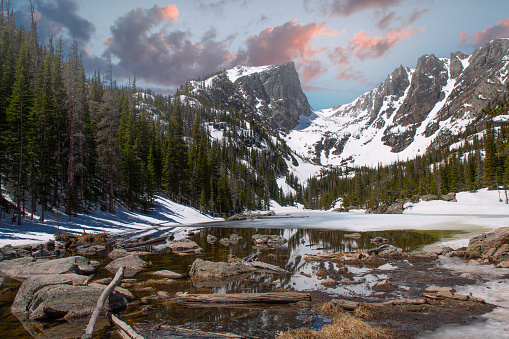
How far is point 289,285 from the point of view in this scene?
1275 cm

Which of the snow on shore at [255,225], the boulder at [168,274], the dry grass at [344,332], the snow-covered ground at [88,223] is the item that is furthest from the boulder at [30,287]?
the snow on shore at [255,225]

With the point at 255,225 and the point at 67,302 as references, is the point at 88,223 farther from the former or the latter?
the point at 255,225

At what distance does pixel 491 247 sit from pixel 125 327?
878 inches

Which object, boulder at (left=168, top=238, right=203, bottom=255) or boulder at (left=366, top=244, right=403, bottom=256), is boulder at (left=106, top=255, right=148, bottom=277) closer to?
boulder at (left=168, top=238, right=203, bottom=255)

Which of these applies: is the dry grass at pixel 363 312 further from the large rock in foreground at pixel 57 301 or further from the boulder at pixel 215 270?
the large rock in foreground at pixel 57 301

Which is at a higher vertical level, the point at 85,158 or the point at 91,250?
the point at 85,158

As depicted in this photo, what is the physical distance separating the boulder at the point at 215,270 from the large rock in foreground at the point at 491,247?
50.2 feet

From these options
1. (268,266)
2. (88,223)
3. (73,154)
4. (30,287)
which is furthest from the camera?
(73,154)

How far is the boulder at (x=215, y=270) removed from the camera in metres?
14.3

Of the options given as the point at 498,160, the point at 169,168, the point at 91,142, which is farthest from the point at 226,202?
the point at 498,160

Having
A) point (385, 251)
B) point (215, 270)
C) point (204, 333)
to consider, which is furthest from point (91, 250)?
point (385, 251)

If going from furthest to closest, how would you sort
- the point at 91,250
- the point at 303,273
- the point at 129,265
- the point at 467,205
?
the point at 467,205 < the point at 91,250 < the point at 129,265 < the point at 303,273

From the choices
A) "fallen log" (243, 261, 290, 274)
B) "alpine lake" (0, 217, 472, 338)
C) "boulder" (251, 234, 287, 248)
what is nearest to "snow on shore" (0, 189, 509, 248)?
"boulder" (251, 234, 287, 248)

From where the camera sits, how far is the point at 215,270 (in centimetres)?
1454
